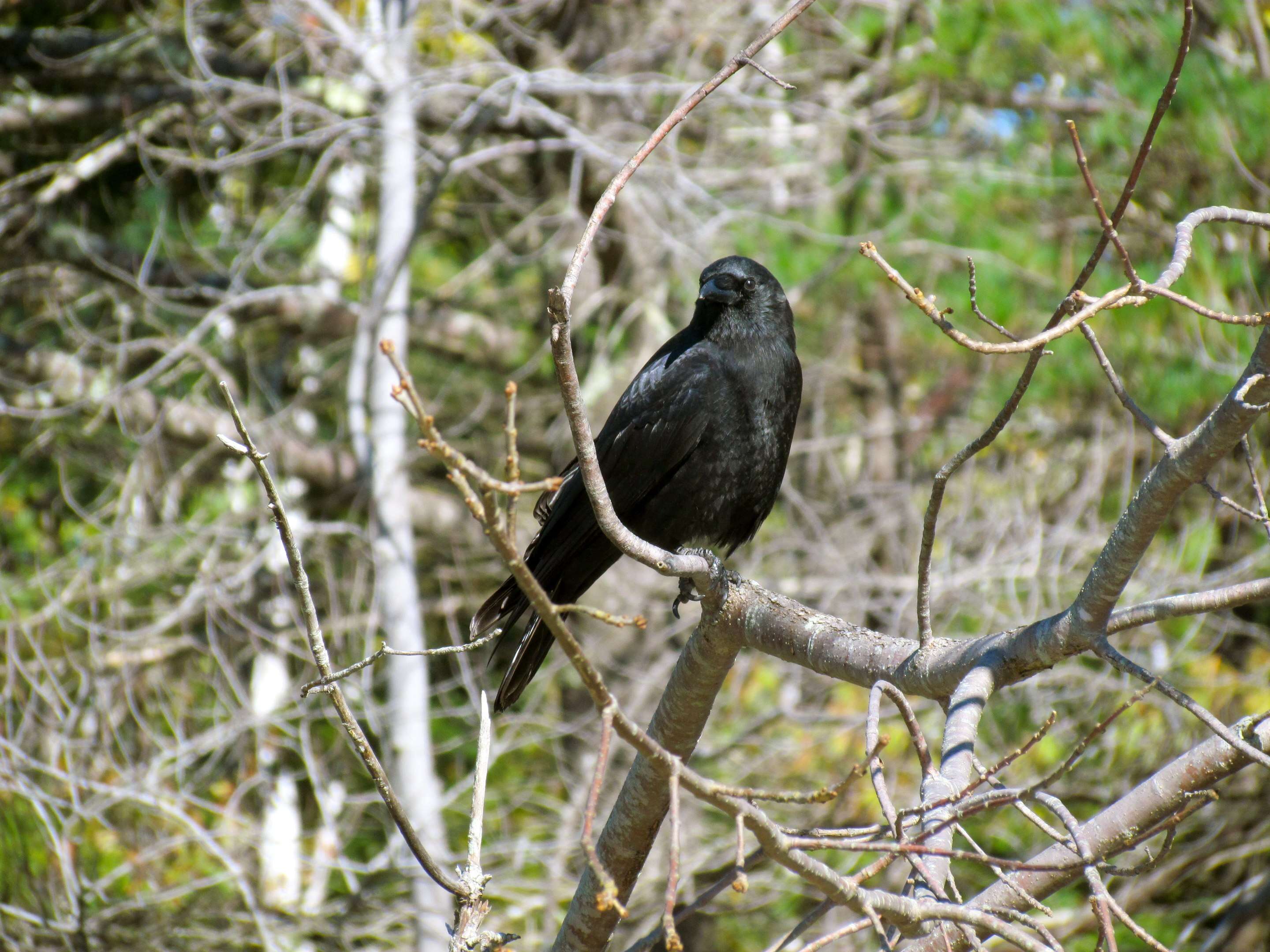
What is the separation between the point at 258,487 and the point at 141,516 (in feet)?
3.48

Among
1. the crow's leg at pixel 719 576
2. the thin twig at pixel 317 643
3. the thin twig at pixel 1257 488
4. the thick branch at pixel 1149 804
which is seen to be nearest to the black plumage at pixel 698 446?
the crow's leg at pixel 719 576

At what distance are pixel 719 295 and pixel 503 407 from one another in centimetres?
393

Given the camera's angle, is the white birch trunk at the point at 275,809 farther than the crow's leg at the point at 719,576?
Yes

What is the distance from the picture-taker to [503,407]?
7660 millimetres

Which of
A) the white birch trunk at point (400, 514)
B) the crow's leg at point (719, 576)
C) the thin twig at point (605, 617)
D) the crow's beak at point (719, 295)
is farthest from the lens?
the white birch trunk at point (400, 514)

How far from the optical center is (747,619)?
2652mm

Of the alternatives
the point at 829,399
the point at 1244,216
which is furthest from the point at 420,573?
the point at 1244,216

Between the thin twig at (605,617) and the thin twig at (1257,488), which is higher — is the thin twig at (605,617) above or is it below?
below

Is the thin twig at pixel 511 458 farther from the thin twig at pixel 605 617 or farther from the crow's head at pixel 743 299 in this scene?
the crow's head at pixel 743 299

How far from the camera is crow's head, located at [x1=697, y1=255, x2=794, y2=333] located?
3.92 meters

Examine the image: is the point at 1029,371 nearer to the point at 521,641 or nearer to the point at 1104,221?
the point at 1104,221

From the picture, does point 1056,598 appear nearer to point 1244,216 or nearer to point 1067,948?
point 1067,948

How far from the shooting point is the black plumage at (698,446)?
3.74 meters

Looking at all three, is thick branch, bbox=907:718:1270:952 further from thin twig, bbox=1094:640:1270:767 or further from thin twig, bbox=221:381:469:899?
thin twig, bbox=221:381:469:899
